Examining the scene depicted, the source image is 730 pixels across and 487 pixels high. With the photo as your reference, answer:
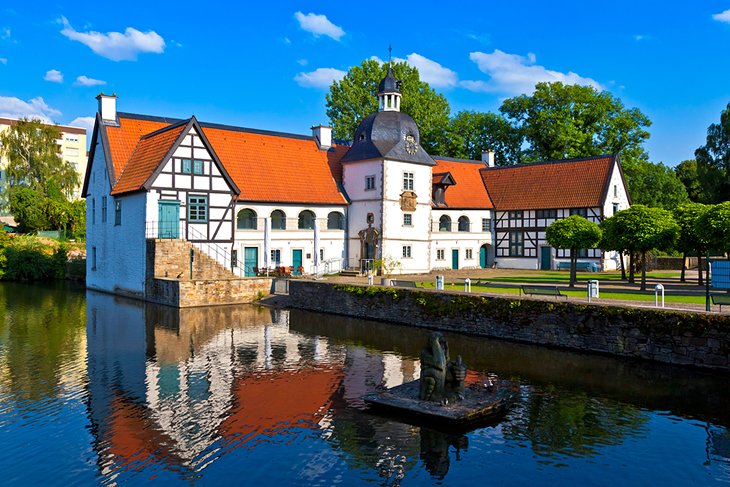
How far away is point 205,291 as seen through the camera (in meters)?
30.0

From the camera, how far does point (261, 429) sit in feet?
40.3

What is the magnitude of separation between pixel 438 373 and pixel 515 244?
36.1 meters

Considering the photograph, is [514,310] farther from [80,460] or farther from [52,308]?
[52,308]

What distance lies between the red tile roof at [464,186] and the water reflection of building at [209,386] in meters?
24.3

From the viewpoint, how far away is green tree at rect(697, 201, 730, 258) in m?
24.8

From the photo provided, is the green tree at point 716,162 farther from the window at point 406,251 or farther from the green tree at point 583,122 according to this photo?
the window at point 406,251

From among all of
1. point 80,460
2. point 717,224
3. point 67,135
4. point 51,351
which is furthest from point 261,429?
point 67,135

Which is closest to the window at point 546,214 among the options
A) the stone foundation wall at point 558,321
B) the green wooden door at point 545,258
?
the green wooden door at point 545,258

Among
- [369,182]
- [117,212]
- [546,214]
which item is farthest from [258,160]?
[546,214]

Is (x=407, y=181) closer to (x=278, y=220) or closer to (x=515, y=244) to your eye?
(x=278, y=220)

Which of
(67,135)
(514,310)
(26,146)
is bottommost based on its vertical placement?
(514,310)

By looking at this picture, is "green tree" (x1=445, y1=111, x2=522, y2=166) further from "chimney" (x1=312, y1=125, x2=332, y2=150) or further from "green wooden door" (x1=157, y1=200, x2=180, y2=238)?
"green wooden door" (x1=157, y1=200, x2=180, y2=238)

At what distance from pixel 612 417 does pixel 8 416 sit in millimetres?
12471

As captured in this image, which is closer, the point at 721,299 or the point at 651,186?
the point at 721,299
